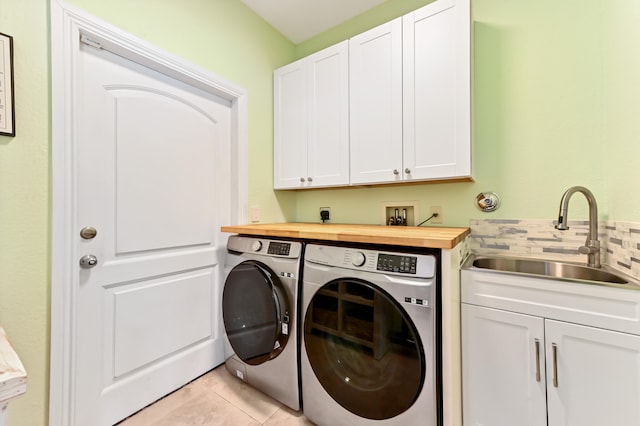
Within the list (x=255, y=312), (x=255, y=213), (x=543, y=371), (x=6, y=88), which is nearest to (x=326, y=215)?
(x=255, y=213)

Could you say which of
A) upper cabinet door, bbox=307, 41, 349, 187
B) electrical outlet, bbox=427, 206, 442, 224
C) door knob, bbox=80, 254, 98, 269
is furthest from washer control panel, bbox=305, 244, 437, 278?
door knob, bbox=80, 254, 98, 269

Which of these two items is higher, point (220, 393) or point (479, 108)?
point (479, 108)

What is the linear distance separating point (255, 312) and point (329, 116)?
1.45 m

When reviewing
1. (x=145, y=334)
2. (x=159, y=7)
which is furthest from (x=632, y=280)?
(x=159, y=7)

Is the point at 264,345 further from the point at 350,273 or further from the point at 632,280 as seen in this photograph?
the point at 632,280

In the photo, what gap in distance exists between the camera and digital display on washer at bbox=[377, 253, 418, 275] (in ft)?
3.50

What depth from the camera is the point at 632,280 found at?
1050 millimetres

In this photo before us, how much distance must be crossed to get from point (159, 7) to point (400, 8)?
1.61m

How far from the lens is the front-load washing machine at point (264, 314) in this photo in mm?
1394

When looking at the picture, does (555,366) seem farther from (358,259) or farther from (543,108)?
(543,108)

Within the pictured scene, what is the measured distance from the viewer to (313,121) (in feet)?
Result: 6.56

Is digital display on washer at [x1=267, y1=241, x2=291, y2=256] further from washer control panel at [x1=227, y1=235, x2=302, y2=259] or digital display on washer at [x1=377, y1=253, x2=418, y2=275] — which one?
digital display on washer at [x1=377, y1=253, x2=418, y2=275]

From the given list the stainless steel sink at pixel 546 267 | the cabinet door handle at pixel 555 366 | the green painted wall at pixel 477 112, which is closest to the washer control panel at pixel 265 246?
the green painted wall at pixel 477 112

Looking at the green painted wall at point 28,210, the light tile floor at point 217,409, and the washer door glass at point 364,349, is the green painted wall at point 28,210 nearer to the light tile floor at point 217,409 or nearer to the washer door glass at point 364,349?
the light tile floor at point 217,409
